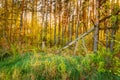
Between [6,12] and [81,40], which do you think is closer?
[81,40]

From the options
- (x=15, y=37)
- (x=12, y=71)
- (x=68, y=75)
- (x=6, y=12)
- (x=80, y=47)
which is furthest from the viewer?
(x=15, y=37)

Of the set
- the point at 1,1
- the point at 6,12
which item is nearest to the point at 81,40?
the point at 6,12

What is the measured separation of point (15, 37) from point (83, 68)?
6950mm

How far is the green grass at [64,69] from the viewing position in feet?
17.4

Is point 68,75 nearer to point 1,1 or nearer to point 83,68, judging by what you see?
point 83,68

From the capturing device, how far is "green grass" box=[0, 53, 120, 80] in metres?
5.29

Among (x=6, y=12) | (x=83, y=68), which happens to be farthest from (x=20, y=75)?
(x=6, y=12)

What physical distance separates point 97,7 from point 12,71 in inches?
102

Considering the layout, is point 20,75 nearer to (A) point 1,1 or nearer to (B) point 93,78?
(B) point 93,78

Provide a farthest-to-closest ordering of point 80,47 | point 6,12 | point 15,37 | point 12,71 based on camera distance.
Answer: point 15,37
point 6,12
point 80,47
point 12,71

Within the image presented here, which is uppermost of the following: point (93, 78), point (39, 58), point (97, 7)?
point (97, 7)

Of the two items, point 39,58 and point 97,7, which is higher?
point 97,7

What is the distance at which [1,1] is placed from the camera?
469 inches

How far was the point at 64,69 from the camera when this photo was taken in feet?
17.3
